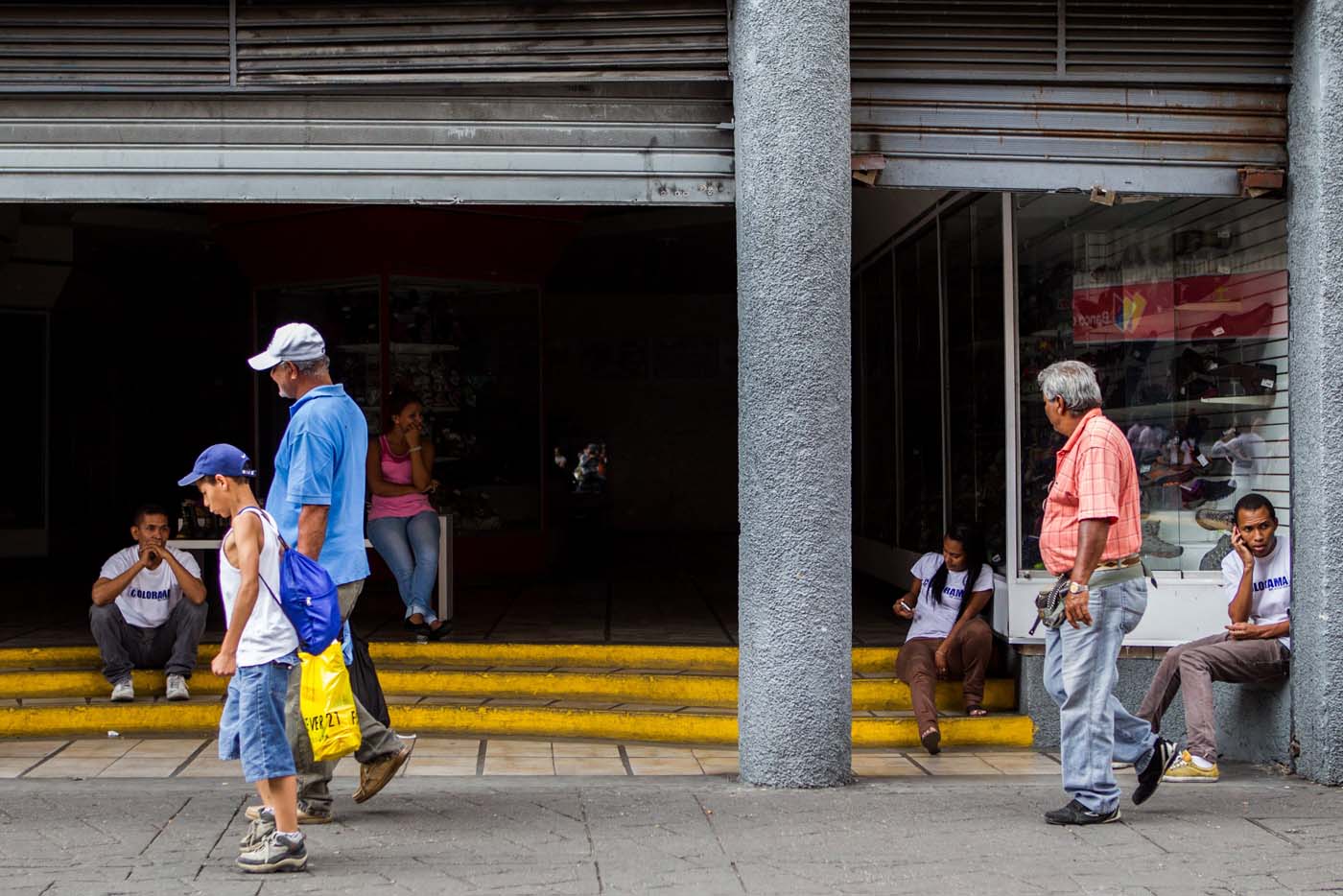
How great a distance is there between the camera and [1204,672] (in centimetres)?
631

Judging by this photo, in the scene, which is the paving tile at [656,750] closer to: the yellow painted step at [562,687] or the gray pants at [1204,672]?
the yellow painted step at [562,687]

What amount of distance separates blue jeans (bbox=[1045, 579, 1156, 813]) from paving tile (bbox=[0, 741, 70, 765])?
15.1 ft

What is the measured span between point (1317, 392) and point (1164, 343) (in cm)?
119

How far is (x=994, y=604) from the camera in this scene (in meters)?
7.46

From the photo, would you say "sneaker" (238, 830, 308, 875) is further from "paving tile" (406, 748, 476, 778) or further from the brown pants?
the brown pants

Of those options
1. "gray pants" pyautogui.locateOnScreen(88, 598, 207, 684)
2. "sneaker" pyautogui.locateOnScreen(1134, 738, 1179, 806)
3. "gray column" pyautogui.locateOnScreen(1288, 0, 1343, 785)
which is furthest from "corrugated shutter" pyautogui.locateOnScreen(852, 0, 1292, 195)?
"gray pants" pyautogui.locateOnScreen(88, 598, 207, 684)

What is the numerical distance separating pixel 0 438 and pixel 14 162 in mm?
8826

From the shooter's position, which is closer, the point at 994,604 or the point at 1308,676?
the point at 1308,676

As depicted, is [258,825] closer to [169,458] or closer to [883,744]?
[883,744]

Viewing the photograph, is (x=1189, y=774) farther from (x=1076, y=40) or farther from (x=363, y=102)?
(x=363, y=102)

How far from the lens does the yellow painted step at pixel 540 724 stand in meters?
6.95

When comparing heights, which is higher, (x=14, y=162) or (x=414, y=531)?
(x=14, y=162)

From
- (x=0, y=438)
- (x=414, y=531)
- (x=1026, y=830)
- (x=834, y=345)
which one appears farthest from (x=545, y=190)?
(x=0, y=438)

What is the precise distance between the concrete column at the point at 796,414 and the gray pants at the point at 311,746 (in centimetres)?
156
